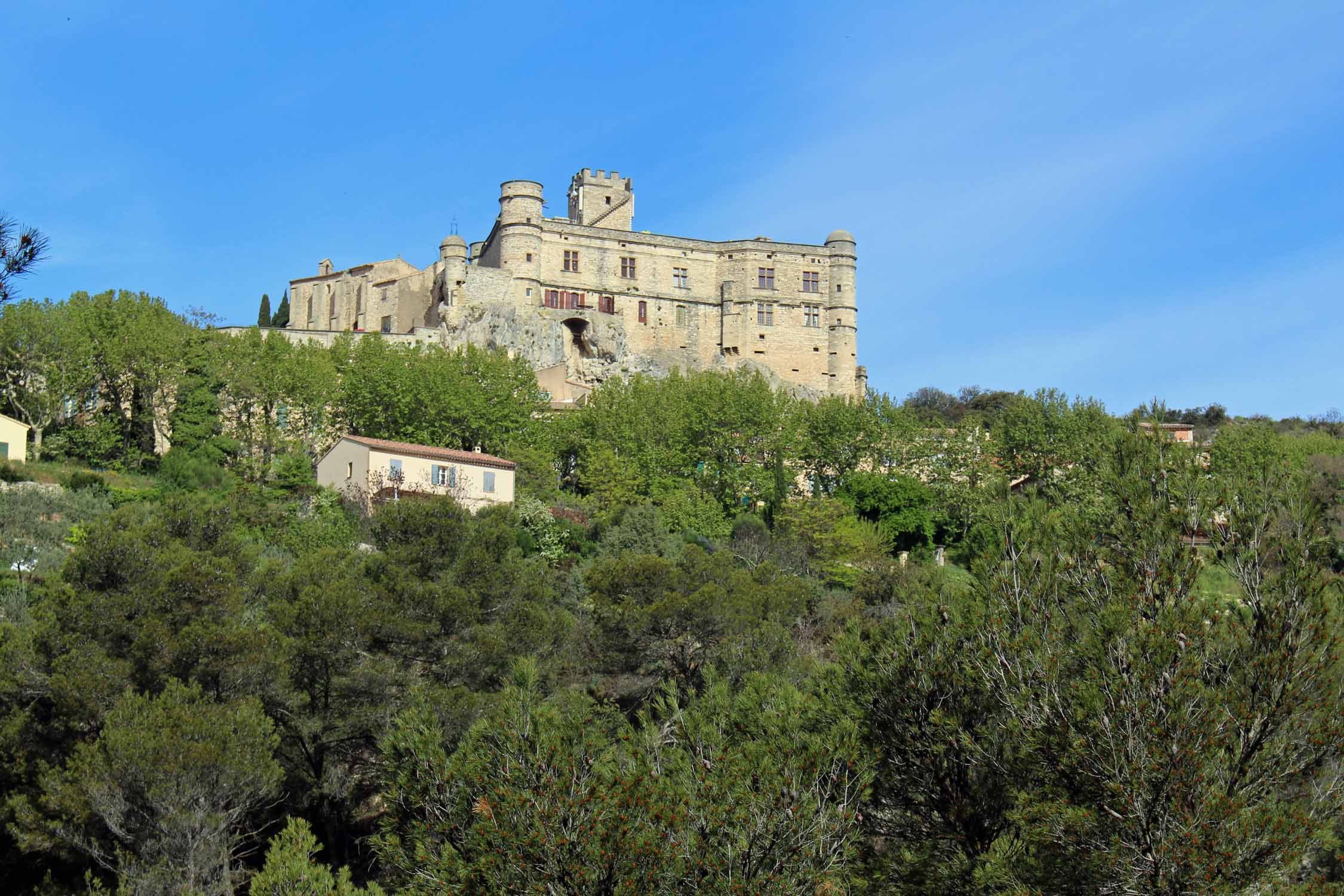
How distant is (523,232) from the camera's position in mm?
66500

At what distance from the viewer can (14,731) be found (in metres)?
21.0

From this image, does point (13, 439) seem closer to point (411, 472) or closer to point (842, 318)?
point (411, 472)

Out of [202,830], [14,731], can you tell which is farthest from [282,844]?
[14,731]

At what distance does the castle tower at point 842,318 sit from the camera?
236ft

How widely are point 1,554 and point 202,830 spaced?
15.8m

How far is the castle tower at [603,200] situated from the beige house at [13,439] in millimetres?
41385

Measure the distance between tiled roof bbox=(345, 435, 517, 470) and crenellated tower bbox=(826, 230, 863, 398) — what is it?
30.6m

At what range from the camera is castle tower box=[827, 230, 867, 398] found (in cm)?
7188

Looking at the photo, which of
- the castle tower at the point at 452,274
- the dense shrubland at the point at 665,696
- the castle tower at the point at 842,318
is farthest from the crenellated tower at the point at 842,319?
the dense shrubland at the point at 665,696

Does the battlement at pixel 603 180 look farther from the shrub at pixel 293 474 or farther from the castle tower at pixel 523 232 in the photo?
the shrub at pixel 293 474

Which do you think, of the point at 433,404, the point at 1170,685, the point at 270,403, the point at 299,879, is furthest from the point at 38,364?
the point at 1170,685

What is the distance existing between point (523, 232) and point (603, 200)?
15.1m

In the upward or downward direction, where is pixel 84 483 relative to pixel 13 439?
downward

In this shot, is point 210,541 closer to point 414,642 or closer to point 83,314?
point 414,642
